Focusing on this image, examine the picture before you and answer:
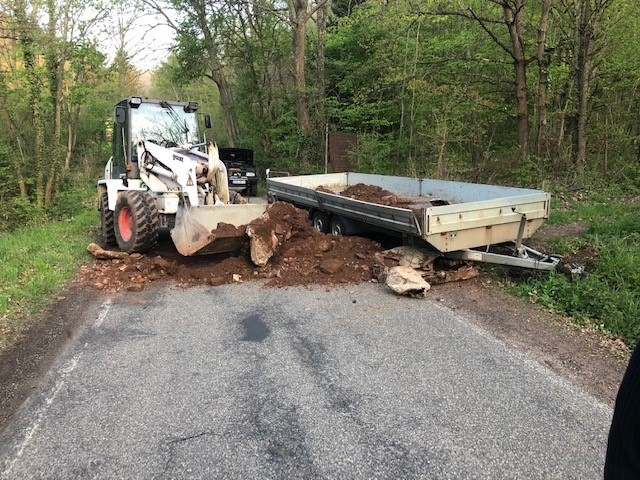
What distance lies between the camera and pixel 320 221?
379 inches

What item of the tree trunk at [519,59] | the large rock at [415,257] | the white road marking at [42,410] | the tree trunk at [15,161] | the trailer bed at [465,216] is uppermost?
the tree trunk at [519,59]

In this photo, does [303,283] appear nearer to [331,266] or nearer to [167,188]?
[331,266]

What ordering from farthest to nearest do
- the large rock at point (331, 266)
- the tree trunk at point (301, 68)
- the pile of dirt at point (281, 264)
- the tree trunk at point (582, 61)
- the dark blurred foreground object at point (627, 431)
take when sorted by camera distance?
the tree trunk at point (301, 68) < the tree trunk at point (582, 61) < the large rock at point (331, 266) < the pile of dirt at point (281, 264) < the dark blurred foreground object at point (627, 431)

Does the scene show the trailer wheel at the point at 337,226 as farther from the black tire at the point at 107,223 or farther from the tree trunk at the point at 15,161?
the tree trunk at the point at 15,161

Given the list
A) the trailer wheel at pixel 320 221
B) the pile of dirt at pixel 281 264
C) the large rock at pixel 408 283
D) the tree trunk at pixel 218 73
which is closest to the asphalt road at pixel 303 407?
the large rock at pixel 408 283

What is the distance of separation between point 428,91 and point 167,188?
9418 millimetres

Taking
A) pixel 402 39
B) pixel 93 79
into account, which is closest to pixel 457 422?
pixel 402 39

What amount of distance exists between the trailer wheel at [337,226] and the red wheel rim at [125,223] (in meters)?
3.76

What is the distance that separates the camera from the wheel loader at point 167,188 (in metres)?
7.59

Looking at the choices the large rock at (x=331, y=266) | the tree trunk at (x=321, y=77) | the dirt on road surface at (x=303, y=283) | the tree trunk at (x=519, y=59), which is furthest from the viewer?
the tree trunk at (x=321, y=77)

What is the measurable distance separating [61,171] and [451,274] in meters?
14.1

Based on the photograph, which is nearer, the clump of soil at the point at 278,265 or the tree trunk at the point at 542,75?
the clump of soil at the point at 278,265

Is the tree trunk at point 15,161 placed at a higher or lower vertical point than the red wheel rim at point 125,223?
higher

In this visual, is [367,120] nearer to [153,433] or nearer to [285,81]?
[285,81]
